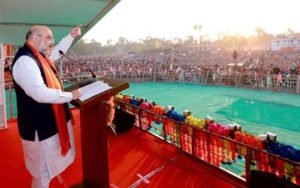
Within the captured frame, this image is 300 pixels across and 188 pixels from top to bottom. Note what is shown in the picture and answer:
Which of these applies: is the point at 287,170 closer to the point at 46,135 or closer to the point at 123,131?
the point at 46,135

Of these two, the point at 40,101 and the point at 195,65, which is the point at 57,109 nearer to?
the point at 40,101

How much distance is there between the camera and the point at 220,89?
44.7 feet

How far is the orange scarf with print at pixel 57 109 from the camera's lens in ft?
4.51

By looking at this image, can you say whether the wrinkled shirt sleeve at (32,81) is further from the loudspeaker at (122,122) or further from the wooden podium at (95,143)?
the loudspeaker at (122,122)

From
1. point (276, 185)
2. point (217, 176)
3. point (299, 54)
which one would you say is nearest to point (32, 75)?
point (276, 185)

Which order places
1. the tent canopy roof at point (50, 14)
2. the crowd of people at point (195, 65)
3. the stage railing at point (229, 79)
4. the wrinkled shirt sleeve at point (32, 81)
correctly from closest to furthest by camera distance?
1. the wrinkled shirt sleeve at point (32, 81)
2. the tent canopy roof at point (50, 14)
3. the stage railing at point (229, 79)
4. the crowd of people at point (195, 65)

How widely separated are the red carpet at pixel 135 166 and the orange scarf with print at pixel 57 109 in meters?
0.87

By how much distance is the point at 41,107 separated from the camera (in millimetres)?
1412

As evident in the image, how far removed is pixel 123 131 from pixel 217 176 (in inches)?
61.3

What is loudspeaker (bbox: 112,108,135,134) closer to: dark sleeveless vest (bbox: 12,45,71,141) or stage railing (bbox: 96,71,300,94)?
dark sleeveless vest (bbox: 12,45,71,141)

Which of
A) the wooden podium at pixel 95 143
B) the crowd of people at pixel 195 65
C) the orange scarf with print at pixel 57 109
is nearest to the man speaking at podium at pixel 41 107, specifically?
the orange scarf with print at pixel 57 109

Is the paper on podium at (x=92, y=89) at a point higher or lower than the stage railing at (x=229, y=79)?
higher

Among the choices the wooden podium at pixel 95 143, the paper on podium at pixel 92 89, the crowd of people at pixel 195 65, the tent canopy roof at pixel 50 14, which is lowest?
the wooden podium at pixel 95 143

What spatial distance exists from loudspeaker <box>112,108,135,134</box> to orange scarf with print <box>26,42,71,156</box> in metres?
1.94
